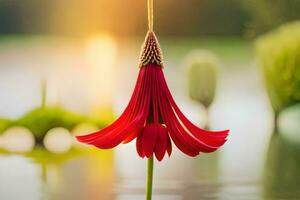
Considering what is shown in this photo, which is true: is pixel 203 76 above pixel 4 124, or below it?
above

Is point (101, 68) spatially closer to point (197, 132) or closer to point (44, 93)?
point (44, 93)

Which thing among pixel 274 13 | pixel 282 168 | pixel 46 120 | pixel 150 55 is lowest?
pixel 282 168

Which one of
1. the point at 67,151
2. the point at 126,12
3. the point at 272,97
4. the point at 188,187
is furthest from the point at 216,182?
the point at 126,12

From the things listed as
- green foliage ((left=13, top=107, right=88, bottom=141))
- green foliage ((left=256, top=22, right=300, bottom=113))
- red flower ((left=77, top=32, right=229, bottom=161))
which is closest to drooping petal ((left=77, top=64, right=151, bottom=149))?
red flower ((left=77, top=32, right=229, bottom=161))

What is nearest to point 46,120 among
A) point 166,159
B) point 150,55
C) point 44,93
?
point 44,93

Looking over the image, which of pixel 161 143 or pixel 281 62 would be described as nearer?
pixel 161 143

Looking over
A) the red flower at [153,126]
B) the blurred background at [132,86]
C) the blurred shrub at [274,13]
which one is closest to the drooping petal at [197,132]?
the red flower at [153,126]

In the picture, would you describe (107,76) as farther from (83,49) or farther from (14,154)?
(14,154)
